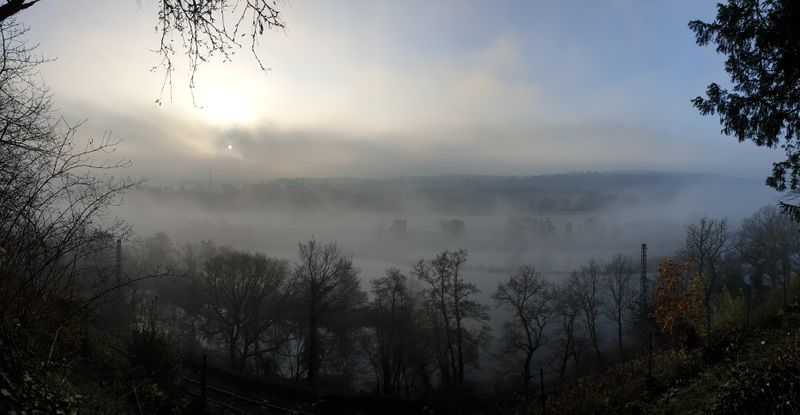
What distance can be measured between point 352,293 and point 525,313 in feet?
49.8

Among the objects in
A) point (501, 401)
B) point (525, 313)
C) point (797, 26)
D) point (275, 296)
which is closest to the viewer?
point (797, 26)

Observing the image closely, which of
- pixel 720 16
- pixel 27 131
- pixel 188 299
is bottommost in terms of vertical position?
pixel 188 299

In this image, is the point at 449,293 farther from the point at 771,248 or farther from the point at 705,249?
the point at 771,248

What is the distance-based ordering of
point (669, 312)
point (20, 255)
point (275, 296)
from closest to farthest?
1. point (20, 255)
2. point (669, 312)
3. point (275, 296)

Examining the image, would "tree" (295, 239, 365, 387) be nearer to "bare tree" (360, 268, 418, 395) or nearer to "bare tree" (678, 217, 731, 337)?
"bare tree" (360, 268, 418, 395)

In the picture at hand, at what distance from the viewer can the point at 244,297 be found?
104ft

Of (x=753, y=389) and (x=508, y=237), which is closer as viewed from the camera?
(x=753, y=389)

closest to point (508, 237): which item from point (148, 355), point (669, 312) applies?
point (669, 312)

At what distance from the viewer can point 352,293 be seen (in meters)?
34.0

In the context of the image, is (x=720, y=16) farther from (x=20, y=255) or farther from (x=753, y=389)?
(x=20, y=255)

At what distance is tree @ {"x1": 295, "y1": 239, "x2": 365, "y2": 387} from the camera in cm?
2698

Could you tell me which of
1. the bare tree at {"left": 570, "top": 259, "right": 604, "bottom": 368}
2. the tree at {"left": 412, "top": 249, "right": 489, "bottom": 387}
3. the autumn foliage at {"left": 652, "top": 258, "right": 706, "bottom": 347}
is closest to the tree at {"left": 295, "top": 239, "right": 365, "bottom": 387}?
the tree at {"left": 412, "top": 249, "right": 489, "bottom": 387}

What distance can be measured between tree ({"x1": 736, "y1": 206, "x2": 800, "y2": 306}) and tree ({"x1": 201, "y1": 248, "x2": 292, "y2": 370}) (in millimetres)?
47034

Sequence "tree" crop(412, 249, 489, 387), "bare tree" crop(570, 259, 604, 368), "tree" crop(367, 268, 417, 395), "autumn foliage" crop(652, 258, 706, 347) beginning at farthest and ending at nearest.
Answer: "bare tree" crop(570, 259, 604, 368) < "tree" crop(412, 249, 489, 387) < "tree" crop(367, 268, 417, 395) < "autumn foliage" crop(652, 258, 706, 347)
